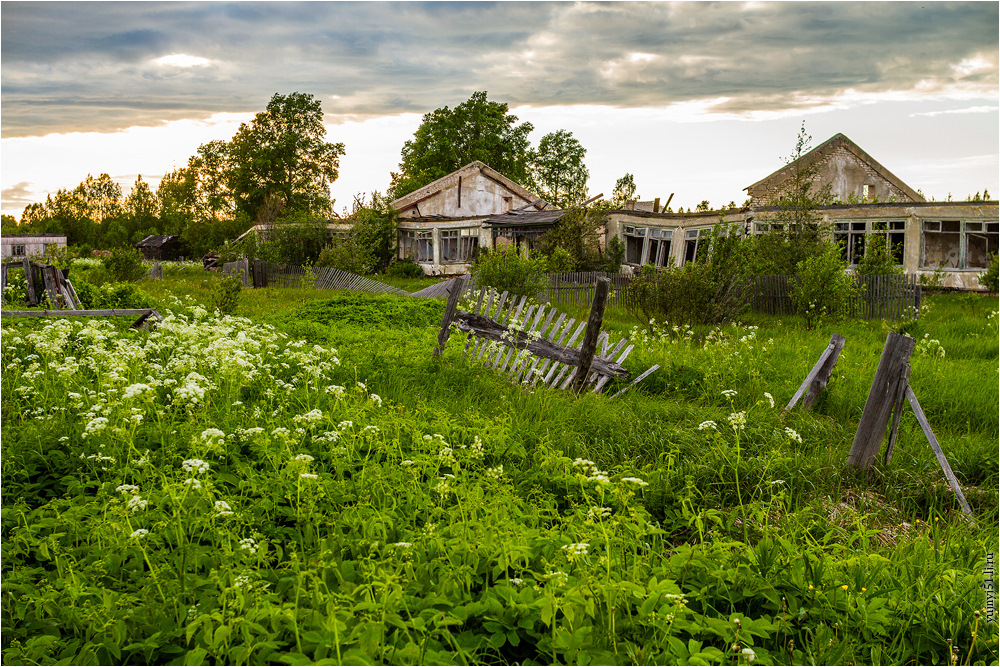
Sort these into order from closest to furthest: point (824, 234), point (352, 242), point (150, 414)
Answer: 1. point (150, 414)
2. point (824, 234)
3. point (352, 242)

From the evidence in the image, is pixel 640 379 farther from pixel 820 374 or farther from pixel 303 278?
pixel 303 278

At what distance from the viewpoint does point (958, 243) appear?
2583 cm

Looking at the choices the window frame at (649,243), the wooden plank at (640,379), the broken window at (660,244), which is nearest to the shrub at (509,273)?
the wooden plank at (640,379)

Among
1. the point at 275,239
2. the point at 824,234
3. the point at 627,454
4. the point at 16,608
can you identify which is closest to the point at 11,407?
the point at 16,608

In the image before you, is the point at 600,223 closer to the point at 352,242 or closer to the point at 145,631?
the point at 352,242

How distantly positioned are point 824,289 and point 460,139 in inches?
1631

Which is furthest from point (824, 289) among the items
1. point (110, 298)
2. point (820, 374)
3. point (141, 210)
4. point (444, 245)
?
point (141, 210)

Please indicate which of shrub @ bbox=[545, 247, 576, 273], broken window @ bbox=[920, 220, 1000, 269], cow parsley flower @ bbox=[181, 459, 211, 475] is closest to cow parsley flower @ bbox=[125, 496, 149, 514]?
cow parsley flower @ bbox=[181, 459, 211, 475]

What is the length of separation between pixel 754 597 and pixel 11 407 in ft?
19.9

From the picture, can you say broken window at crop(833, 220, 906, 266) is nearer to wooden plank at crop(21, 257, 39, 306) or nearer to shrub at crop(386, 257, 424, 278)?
shrub at crop(386, 257, 424, 278)

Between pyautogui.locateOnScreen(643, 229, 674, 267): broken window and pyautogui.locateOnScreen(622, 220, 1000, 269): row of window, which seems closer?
pyautogui.locateOnScreen(622, 220, 1000, 269): row of window

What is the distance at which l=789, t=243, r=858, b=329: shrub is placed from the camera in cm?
1538

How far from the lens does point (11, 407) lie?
238 inches

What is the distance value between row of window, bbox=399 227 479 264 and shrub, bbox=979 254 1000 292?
71.7 ft
